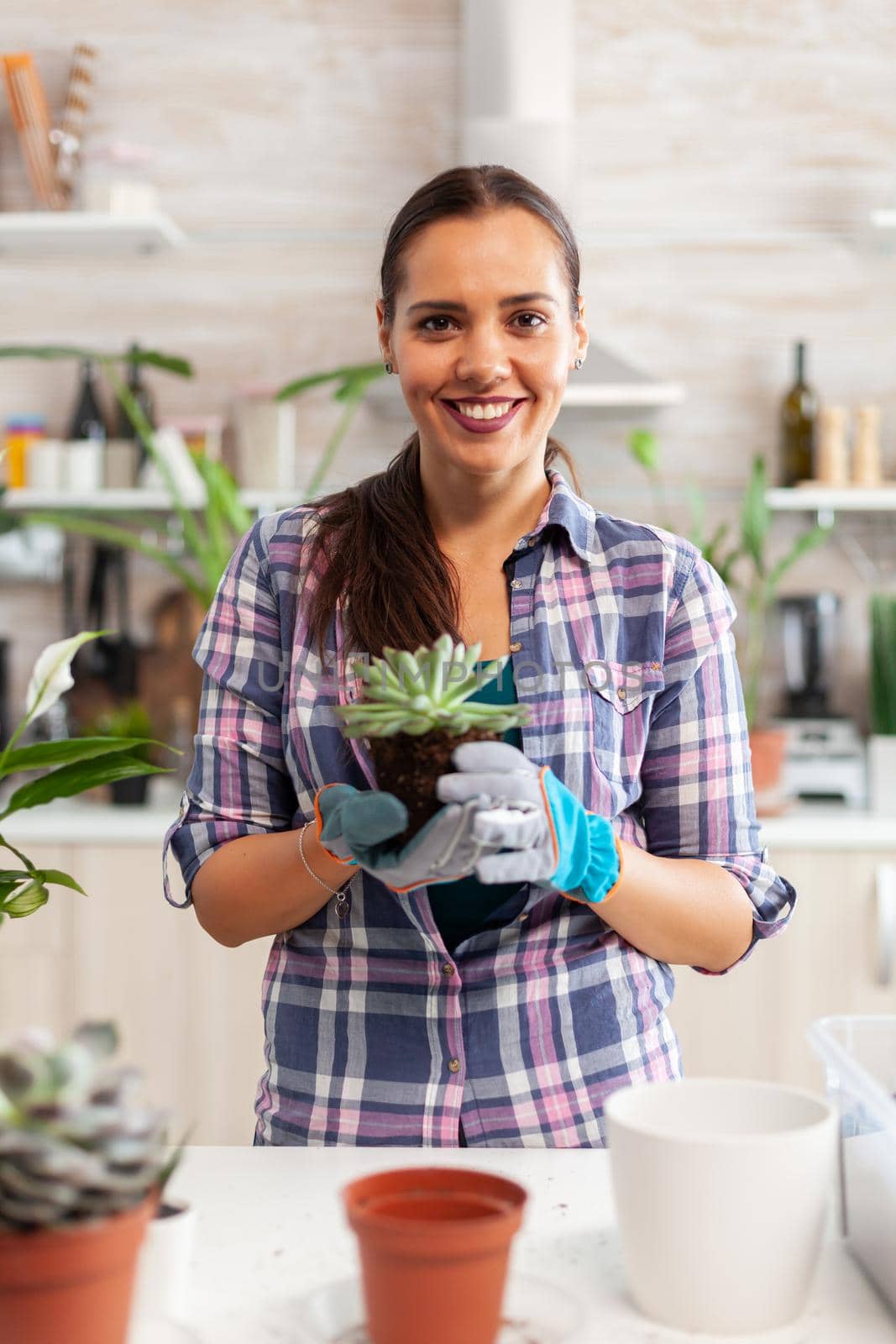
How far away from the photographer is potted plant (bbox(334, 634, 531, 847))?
2.69 feet

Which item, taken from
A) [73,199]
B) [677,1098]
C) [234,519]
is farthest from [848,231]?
[677,1098]

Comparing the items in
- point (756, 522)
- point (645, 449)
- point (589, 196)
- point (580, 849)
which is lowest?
point (580, 849)

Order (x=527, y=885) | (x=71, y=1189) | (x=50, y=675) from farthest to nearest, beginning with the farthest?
(x=527, y=885), (x=50, y=675), (x=71, y=1189)

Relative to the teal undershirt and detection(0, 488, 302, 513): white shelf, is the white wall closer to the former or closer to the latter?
detection(0, 488, 302, 513): white shelf

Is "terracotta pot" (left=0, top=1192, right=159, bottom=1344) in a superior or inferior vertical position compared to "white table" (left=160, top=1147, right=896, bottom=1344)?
superior

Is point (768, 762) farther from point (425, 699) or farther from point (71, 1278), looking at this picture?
point (71, 1278)

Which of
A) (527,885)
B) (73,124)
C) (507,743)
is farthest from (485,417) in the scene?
(73,124)

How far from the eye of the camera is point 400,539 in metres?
1.27

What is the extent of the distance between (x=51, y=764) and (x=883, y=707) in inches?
84.8

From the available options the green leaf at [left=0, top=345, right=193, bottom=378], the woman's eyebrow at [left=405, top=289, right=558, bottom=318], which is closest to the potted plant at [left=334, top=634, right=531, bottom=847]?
the woman's eyebrow at [left=405, top=289, right=558, bottom=318]

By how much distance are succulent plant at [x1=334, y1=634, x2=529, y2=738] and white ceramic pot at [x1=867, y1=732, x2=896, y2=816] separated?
6.72 feet

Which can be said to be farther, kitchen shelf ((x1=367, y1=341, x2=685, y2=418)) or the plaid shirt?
kitchen shelf ((x1=367, y1=341, x2=685, y2=418))

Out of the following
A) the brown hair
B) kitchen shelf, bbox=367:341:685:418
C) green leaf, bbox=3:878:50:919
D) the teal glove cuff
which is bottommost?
green leaf, bbox=3:878:50:919

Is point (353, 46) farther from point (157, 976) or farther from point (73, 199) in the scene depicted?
point (157, 976)
